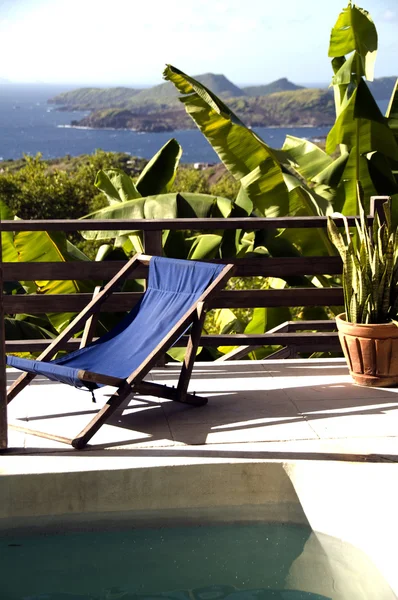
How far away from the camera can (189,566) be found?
321cm

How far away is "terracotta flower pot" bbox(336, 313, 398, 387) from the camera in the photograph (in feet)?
15.0

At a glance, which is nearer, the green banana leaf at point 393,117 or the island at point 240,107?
the green banana leaf at point 393,117

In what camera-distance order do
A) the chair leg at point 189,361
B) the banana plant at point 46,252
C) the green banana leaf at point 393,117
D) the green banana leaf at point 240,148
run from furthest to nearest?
the green banana leaf at point 393,117, the green banana leaf at point 240,148, the banana plant at point 46,252, the chair leg at point 189,361

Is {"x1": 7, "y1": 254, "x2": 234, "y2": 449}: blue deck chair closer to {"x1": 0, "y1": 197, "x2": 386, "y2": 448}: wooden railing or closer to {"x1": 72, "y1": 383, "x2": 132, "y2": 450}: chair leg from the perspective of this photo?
{"x1": 72, "y1": 383, "x2": 132, "y2": 450}: chair leg

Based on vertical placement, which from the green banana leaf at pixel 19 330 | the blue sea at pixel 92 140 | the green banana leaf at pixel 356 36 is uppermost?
the green banana leaf at pixel 356 36

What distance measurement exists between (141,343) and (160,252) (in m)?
1.03

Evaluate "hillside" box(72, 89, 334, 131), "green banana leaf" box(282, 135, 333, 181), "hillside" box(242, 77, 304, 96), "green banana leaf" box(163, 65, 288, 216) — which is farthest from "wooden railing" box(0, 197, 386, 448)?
"hillside" box(242, 77, 304, 96)

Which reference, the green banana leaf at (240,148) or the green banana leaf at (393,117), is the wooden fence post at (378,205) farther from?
the green banana leaf at (393,117)

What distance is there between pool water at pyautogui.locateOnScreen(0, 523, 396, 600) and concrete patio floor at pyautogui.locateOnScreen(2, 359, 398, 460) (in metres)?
0.36

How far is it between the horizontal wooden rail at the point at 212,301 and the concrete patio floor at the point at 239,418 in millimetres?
414

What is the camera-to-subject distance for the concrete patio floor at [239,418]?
3.69 metres

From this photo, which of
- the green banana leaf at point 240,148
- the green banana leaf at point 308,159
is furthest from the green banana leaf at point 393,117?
the green banana leaf at point 240,148

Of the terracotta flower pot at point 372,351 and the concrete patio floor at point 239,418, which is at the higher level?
the terracotta flower pot at point 372,351

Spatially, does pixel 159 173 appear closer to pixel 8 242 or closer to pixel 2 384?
pixel 8 242
